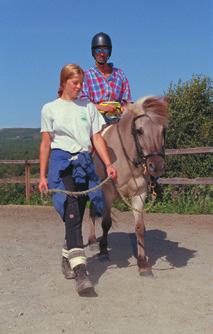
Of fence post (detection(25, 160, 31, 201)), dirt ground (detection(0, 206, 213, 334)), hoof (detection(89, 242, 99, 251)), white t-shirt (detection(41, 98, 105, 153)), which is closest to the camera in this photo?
dirt ground (detection(0, 206, 213, 334))

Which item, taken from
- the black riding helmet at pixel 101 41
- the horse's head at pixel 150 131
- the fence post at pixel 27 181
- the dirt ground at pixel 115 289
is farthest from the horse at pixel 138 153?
the fence post at pixel 27 181

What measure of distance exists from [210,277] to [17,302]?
2.08 m

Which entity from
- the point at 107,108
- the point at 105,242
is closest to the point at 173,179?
the point at 105,242

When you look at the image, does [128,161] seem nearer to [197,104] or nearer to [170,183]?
[170,183]

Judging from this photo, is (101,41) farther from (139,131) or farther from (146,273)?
(146,273)

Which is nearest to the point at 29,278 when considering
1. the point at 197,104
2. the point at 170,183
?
the point at 170,183

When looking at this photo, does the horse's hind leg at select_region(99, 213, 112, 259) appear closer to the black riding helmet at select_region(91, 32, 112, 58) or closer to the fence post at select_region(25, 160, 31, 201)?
the black riding helmet at select_region(91, 32, 112, 58)

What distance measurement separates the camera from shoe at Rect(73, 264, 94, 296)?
4.52 m

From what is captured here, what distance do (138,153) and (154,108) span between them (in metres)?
0.52

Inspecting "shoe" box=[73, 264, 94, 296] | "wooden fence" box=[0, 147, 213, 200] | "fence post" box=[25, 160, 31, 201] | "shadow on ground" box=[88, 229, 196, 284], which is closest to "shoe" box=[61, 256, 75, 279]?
"shadow on ground" box=[88, 229, 196, 284]

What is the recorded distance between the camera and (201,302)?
440 centimetres

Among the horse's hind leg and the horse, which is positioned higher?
the horse

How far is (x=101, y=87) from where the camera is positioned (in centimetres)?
640

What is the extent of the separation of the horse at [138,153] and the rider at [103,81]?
0.55 meters
